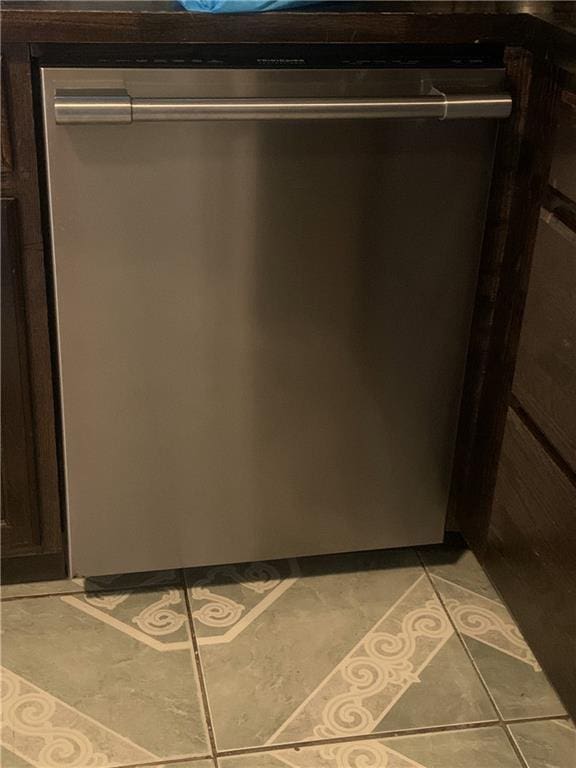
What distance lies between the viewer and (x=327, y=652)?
1369 mm

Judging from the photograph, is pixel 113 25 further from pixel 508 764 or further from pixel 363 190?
pixel 508 764

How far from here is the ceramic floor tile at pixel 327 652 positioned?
4.16 ft

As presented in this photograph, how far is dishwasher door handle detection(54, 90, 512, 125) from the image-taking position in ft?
3.56

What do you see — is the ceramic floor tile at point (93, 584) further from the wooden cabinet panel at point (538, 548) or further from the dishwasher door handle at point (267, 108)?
A: the dishwasher door handle at point (267, 108)

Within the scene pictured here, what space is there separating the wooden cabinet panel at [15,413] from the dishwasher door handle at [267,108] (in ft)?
0.51

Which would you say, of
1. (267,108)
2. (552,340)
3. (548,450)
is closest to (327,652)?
(548,450)

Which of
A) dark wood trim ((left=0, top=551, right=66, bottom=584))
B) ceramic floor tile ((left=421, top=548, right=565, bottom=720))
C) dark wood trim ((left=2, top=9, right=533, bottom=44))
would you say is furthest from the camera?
dark wood trim ((left=0, top=551, right=66, bottom=584))

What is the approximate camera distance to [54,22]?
1074 mm

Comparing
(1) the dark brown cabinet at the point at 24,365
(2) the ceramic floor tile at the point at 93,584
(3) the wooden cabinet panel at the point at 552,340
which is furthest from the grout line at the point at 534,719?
(1) the dark brown cabinet at the point at 24,365

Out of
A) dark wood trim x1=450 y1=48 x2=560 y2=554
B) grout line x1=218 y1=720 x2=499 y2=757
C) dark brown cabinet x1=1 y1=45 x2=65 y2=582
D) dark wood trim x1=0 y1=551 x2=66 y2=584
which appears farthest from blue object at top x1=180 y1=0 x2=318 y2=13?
grout line x1=218 y1=720 x2=499 y2=757

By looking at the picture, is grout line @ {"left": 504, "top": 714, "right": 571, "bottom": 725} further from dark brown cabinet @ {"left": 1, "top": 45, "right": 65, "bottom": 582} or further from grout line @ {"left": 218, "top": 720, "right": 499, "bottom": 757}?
dark brown cabinet @ {"left": 1, "top": 45, "right": 65, "bottom": 582}

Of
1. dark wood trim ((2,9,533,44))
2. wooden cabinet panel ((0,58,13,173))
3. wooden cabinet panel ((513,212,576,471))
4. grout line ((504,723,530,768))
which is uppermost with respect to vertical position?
dark wood trim ((2,9,533,44))

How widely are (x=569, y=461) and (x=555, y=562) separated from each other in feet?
0.46

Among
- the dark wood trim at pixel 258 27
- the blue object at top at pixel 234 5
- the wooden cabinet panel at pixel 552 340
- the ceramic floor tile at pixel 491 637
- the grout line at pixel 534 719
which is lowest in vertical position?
the grout line at pixel 534 719
